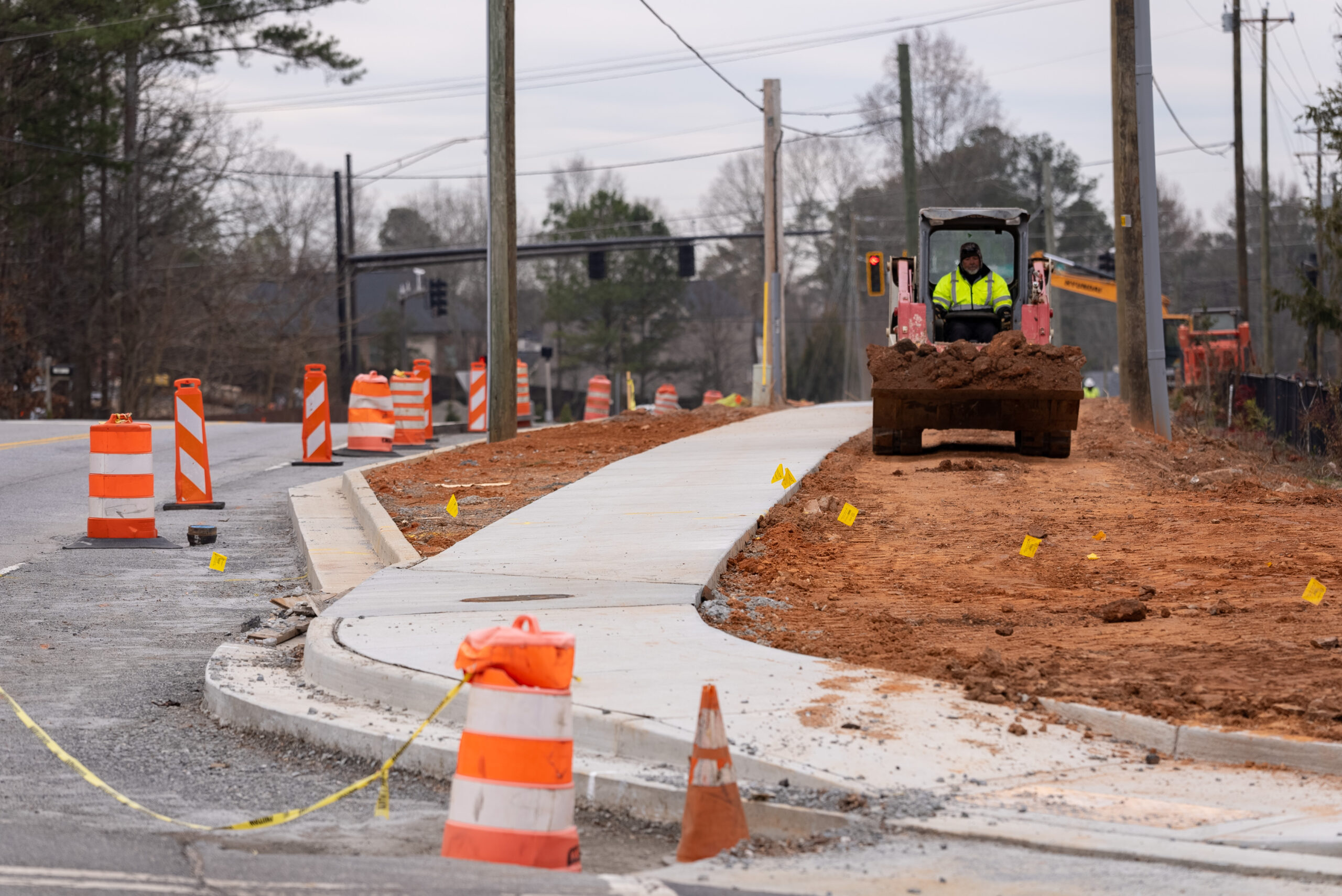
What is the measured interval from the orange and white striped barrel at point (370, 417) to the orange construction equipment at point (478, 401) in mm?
7193

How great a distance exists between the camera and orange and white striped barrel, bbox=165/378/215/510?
45.9 feet

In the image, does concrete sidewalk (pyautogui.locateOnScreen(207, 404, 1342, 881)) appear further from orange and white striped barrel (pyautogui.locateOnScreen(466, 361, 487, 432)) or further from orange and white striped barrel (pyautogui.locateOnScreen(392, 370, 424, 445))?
orange and white striped barrel (pyautogui.locateOnScreen(466, 361, 487, 432))

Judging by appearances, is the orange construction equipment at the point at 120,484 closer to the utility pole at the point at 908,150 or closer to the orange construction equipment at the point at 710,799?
the orange construction equipment at the point at 710,799

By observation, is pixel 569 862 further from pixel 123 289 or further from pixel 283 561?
pixel 123 289

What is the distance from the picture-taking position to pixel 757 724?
18.5 feet

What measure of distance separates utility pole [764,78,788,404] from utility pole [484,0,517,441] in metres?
12.4

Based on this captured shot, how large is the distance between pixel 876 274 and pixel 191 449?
35.2ft

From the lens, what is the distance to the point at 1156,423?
21531 mm

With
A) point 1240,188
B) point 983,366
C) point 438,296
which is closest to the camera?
point 983,366

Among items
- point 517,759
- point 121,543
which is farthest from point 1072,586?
point 121,543

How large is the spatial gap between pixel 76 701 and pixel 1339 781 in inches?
214

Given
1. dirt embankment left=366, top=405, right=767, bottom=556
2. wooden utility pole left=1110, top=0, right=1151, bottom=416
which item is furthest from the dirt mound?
wooden utility pole left=1110, top=0, right=1151, bottom=416

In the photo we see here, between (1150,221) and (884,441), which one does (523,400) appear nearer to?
(1150,221)

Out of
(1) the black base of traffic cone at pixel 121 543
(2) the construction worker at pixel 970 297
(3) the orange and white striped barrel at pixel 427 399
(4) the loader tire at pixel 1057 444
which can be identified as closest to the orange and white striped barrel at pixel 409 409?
(3) the orange and white striped barrel at pixel 427 399
